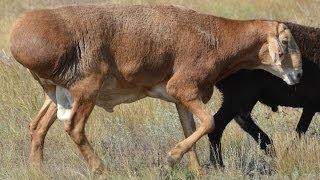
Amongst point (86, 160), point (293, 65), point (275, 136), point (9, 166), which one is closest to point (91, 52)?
point (86, 160)

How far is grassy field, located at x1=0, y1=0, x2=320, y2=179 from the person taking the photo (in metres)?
7.16

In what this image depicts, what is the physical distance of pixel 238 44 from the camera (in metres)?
7.66

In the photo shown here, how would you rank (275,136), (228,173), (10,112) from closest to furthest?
(228,173)
(275,136)
(10,112)

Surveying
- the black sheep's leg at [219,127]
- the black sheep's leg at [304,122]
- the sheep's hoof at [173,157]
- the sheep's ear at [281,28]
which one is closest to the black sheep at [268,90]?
the black sheep's leg at [219,127]

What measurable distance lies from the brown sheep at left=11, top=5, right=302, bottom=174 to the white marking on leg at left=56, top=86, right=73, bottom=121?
10 millimetres

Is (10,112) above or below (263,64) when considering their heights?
below

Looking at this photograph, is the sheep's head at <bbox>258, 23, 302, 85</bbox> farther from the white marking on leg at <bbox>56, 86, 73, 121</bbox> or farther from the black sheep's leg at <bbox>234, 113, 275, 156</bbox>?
the white marking on leg at <bbox>56, 86, 73, 121</bbox>

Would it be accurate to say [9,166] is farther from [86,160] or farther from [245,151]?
[245,151]

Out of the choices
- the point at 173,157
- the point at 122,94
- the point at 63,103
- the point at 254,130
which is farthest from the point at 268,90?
the point at 63,103

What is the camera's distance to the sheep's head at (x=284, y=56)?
7594mm

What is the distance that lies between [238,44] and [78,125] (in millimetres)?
1805

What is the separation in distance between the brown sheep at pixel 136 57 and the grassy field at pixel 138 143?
298 millimetres

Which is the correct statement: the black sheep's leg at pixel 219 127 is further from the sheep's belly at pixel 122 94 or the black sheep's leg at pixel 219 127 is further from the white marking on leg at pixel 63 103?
the white marking on leg at pixel 63 103

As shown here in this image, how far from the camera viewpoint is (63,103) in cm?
725
